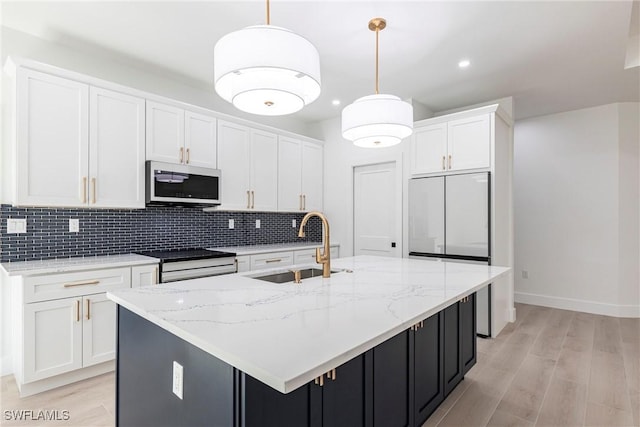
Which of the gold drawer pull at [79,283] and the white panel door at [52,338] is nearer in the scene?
the white panel door at [52,338]

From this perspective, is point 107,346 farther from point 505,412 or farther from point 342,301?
point 505,412

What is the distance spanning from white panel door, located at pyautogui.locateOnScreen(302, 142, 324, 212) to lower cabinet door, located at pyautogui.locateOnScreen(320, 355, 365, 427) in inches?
133

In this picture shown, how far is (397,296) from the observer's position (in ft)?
5.26

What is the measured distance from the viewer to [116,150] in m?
2.94

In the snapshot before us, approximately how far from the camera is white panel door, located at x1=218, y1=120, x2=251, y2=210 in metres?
3.76

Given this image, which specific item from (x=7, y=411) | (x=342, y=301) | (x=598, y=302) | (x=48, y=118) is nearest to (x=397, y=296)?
(x=342, y=301)

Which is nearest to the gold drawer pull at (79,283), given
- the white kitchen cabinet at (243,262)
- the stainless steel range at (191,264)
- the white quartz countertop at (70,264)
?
the white quartz countertop at (70,264)

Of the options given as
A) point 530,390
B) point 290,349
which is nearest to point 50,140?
point 290,349

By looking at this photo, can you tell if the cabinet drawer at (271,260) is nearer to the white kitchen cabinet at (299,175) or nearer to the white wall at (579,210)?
the white kitchen cabinet at (299,175)

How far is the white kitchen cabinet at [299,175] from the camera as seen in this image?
444 cm

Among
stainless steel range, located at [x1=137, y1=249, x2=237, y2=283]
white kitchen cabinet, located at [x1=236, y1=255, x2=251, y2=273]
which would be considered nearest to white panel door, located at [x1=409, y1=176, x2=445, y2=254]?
white kitchen cabinet, located at [x1=236, y1=255, x2=251, y2=273]

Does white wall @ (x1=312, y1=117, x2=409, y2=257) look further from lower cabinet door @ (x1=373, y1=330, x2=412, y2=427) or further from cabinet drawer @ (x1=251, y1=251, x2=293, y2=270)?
lower cabinet door @ (x1=373, y1=330, x2=412, y2=427)

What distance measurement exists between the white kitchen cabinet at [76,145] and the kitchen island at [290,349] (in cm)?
154

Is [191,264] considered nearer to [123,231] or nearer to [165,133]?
[123,231]
